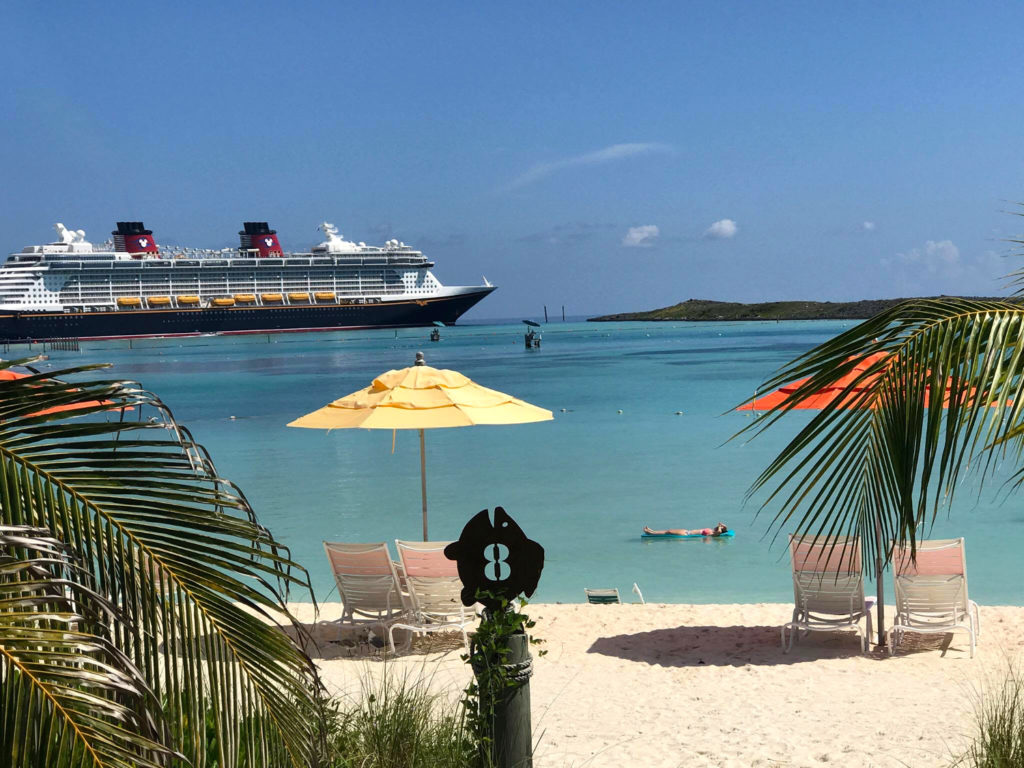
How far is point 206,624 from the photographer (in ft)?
6.26

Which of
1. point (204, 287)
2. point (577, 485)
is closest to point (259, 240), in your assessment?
point (204, 287)

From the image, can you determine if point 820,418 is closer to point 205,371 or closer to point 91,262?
point 205,371

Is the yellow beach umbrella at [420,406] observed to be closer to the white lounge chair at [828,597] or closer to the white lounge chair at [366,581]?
the white lounge chair at [366,581]

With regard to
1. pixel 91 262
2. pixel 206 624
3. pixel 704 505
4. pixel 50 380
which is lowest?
pixel 704 505

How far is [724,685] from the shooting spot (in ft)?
16.5

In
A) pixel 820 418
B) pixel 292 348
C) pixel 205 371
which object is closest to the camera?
pixel 820 418

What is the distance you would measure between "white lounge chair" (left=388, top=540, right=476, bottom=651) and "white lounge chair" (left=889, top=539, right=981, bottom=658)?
2.38 metres

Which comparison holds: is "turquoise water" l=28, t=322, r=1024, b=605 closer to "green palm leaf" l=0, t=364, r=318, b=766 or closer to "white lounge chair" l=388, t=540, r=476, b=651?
"white lounge chair" l=388, t=540, r=476, b=651

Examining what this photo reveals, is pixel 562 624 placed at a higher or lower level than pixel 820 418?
lower

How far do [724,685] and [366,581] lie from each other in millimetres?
2141

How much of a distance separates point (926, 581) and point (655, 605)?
1.97 m

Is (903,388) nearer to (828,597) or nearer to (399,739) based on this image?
(399,739)

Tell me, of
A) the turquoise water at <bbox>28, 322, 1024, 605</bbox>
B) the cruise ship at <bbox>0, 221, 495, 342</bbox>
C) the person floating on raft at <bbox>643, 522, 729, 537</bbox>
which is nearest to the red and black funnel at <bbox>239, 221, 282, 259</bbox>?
the cruise ship at <bbox>0, 221, 495, 342</bbox>

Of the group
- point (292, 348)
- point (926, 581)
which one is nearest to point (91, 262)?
point (292, 348)
